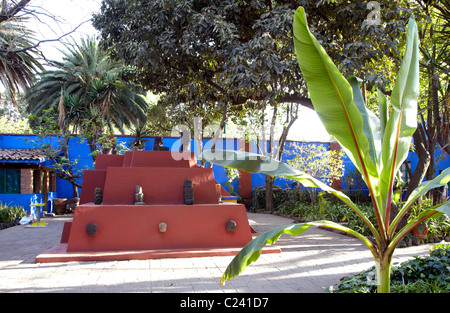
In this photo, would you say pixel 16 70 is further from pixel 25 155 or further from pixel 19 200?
pixel 19 200

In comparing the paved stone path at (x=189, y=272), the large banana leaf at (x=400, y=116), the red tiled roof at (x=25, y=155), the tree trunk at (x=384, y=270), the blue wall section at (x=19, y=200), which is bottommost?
the blue wall section at (x=19, y=200)

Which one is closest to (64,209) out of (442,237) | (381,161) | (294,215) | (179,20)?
(294,215)

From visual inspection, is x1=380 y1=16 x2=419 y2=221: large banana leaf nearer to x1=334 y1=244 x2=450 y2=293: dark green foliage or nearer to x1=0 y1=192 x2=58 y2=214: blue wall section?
x1=334 y1=244 x2=450 y2=293: dark green foliage

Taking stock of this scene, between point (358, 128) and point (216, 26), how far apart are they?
571 centimetres

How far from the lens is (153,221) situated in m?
7.00

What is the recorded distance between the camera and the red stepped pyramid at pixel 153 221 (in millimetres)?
6719

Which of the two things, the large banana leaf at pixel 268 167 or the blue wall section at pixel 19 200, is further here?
the blue wall section at pixel 19 200

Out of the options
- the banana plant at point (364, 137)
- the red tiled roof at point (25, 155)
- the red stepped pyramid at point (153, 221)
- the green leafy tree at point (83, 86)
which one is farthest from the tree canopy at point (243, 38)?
the green leafy tree at point (83, 86)

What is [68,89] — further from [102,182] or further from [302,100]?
[302,100]

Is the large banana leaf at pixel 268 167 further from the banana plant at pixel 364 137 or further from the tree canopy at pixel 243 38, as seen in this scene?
the tree canopy at pixel 243 38

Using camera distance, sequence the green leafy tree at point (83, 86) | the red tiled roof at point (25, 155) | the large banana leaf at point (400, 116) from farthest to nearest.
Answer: the green leafy tree at point (83, 86), the red tiled roof at point (25, 155), the large banana leaf at point (400, 116)

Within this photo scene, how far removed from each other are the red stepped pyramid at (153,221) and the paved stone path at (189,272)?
0.41m

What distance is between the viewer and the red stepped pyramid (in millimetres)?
6719

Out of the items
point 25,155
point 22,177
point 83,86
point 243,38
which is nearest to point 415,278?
point 243,38
